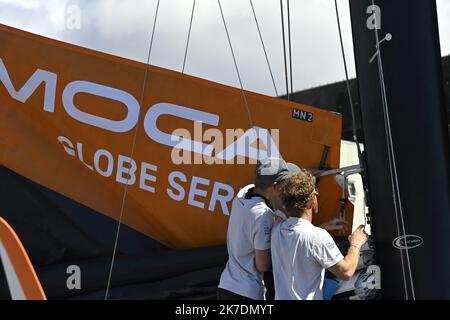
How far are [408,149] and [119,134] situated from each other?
4.30 ft

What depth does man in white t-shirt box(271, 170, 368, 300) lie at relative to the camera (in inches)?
89.2

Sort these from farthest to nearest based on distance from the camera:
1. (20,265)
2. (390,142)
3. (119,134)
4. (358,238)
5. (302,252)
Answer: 1. (119,134)
2. (390,142)
3. (358,238)
4. (302,252)
5. (20,265)

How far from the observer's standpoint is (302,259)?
228cm

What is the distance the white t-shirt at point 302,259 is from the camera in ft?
7.43

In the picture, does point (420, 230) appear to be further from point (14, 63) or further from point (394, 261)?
point (14, 63)

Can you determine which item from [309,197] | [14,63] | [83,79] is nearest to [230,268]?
[309,197]

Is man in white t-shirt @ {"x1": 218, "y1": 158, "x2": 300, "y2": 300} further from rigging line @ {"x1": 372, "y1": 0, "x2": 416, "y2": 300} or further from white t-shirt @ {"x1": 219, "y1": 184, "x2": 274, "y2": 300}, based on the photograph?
rigging line @ {"x1": 372, "y1": 0, "x2": 416, "y2": 300}

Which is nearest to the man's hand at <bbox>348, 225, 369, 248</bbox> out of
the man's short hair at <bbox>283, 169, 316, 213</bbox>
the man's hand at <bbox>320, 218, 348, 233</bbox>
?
the man's short hair at <bbox>283, 169, 316, 213</bbox>

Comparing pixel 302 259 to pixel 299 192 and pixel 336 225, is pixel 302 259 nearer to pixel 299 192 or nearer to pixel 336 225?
pixel 299 192

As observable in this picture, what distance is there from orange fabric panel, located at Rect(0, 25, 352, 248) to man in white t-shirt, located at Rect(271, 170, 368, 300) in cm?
73

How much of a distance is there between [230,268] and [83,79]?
115 cm

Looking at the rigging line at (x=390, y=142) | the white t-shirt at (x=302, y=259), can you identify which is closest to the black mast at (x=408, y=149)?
the rigging line at (x=390, y=142)

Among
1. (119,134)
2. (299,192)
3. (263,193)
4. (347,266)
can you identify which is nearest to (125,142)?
(119,134)
